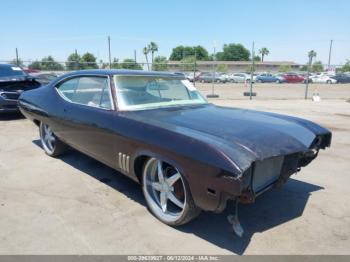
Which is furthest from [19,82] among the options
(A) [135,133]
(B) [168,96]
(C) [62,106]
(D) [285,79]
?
(D) [285,79]

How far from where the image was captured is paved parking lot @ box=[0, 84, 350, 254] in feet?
9.46

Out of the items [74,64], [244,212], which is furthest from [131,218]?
[74,64]

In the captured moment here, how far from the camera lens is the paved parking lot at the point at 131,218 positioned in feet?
9.46

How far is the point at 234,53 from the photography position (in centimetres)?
11750

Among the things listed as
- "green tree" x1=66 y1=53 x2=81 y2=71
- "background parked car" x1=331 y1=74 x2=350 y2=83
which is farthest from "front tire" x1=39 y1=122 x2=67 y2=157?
"background parked car" x1=331 y1=74 x2=350 y2=83

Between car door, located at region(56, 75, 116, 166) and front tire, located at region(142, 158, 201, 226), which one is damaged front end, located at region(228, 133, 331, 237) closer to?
front tire, located at region(142, 158, 201, 226)

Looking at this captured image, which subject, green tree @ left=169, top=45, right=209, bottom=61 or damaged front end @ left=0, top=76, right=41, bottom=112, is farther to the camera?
green tree @ left=169, top=45, right=209, bottom=61

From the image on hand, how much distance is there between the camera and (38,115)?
5.28 metres

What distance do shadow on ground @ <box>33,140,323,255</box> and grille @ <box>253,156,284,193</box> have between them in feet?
1.68

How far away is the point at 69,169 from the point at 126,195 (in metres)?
1.31

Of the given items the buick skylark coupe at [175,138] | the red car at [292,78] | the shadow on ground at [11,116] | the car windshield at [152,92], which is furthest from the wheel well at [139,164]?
the red car at [292,78]

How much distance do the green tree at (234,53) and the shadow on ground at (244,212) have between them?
372ft

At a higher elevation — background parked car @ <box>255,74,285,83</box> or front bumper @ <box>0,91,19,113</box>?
front bumper @ <box>0,91,19,113</box>

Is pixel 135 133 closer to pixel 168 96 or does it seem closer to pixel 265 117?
pixel 168 96
